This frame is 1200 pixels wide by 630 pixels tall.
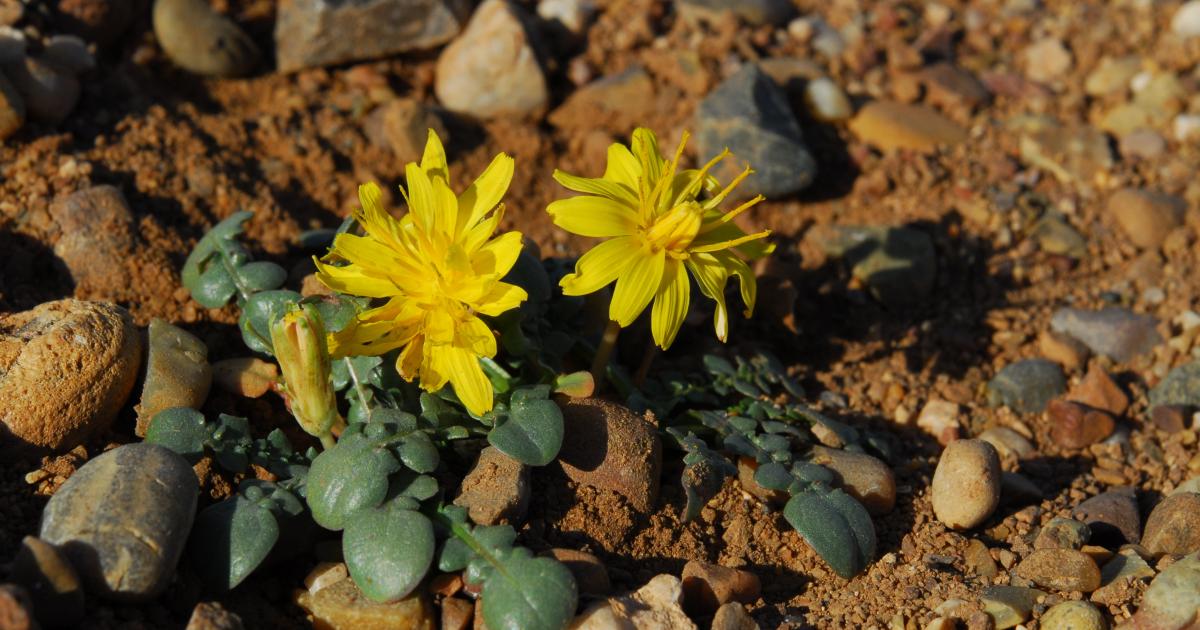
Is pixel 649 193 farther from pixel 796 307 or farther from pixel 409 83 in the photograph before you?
pixel 409 83

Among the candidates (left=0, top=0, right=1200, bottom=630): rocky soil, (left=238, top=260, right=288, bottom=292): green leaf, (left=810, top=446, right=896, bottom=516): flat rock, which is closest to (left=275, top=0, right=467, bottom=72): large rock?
(left=0, top=0, right=1200, bottom=630): rocky soil

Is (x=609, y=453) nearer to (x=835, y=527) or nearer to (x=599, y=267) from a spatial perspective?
(x=599, y=267)

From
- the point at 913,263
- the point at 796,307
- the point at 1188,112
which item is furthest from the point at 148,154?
the point at 1188,112

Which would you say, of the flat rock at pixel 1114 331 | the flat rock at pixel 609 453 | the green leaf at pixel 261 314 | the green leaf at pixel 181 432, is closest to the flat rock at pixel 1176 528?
the flat rock at pixel 1114 331

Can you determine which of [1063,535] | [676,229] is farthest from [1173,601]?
[676,229]

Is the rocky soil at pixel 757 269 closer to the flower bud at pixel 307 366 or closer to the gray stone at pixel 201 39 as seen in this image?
the gray stone at pixel 201 39

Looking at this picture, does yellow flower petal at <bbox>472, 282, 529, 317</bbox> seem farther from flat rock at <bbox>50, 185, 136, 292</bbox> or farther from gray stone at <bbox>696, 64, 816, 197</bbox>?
gray stone at <bbox>696, 64, 816, 197</bbox>
